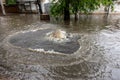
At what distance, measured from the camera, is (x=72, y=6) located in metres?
12.7

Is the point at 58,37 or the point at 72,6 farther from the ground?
the point at 72,6

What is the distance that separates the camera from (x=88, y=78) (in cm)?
505

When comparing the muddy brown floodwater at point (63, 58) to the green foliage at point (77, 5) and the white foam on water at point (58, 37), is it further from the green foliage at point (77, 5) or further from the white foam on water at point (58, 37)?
the green foliage at point (77, 5)

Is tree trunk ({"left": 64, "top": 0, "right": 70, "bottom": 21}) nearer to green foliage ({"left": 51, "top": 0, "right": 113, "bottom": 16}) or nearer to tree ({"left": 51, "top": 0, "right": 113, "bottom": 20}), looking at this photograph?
tree ({"left": 51, "top": 0, "right": 113, "bottom": 20})

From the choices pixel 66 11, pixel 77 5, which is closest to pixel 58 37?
pixel 77 5

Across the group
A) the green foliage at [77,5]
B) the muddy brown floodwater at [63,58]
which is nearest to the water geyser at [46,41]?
the muddy brown floodwater at [63,58]

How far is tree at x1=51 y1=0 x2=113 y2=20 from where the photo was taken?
1221 cm

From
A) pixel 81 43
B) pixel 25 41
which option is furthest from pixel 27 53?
pixel 81 43

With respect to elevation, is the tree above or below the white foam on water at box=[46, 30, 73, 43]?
above

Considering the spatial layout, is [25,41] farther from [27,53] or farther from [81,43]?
[81,43]

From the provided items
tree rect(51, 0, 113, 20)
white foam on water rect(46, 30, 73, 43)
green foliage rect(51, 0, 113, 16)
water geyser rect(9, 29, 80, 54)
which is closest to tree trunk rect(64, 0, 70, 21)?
tree rect(51, 0, 113, 20)

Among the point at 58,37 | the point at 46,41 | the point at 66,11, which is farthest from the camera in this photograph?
the point at 66,11

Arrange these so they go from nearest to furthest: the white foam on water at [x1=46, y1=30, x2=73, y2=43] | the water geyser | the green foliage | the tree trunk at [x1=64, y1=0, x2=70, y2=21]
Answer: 1. the water geyser
2. the white foam on water at [x1=46, y1=30, x2=73, y2=43]
3. the green foliage
4. the tree trunk at [x1=64, y1=0, x2=70, y2=21]

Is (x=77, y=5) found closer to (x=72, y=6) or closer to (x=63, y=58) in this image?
(x=72, y=6)
